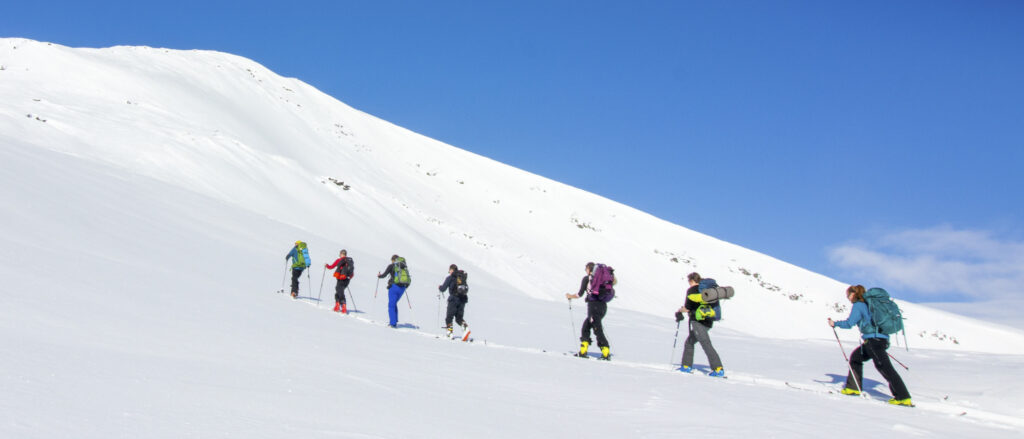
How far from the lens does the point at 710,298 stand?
390 inches

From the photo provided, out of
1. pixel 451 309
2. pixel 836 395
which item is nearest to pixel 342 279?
pixel 451 309

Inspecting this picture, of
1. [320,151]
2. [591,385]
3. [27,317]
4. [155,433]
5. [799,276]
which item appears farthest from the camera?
[799,276]

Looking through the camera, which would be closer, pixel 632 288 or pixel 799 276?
pixel 632 288

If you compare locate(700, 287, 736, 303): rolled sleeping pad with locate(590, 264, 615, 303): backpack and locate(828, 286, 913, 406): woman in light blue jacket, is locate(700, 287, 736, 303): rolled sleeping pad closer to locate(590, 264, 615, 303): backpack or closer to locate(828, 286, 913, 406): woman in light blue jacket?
locate(828, 286, 913, 406): woman in light blue jacket

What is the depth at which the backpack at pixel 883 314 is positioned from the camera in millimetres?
8664

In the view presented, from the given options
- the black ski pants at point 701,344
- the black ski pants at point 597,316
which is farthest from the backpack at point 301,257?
the black ski pants at point 701,344

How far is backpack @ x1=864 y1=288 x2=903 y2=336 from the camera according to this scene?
8.66 meters

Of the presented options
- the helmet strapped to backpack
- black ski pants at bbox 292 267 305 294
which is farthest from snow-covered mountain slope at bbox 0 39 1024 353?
the helmet strapped to backpack

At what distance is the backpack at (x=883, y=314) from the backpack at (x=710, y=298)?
179 cm

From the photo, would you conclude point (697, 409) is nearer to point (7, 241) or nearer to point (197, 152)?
point (7, 241)

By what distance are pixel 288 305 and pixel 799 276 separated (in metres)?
41.5

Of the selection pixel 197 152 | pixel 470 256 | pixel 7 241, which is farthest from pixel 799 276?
pixel 7 241

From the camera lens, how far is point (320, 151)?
39406 mm

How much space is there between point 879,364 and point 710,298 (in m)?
2.28
